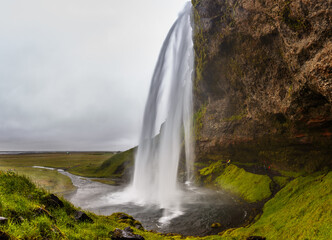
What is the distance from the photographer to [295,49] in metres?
24.8

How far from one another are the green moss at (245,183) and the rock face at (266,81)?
4.31 metres

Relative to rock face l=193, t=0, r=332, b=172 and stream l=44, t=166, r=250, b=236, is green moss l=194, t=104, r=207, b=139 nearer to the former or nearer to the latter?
rock face l=193, t=0, r=332, b=172

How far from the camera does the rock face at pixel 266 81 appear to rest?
2259 cm

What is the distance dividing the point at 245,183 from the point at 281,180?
23.0 feet

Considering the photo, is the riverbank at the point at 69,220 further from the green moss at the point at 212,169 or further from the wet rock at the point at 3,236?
the green moss at the point at 212,169

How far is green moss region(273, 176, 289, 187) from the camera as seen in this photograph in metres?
32.8

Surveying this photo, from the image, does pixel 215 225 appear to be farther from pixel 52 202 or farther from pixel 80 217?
pixel 52 202

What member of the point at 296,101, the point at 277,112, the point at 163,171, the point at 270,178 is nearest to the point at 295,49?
the point at 296,101

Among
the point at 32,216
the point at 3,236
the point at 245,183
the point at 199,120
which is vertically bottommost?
the point at 245,183

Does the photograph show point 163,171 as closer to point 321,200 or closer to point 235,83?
point 235,83

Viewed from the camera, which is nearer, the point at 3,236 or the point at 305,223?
the point at 3,236

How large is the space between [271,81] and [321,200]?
23.8 meters

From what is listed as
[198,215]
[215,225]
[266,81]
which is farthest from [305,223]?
[266,81]

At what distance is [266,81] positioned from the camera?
118ft
